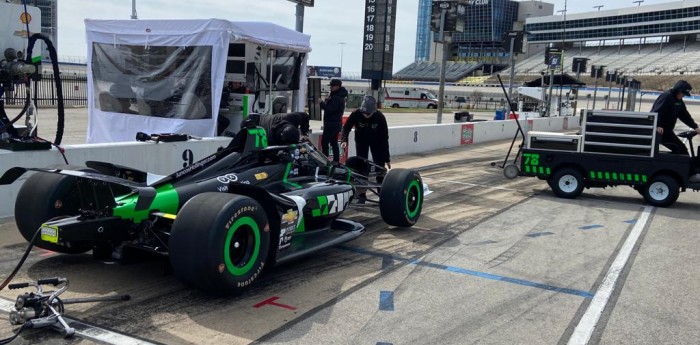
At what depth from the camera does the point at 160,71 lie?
12383mm

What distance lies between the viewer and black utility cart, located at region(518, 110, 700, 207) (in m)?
9.99

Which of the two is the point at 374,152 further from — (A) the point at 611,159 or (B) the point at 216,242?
(B) the point at 216,242

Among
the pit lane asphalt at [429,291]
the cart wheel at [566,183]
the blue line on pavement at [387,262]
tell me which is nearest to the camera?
the pit lane asphalt at [429,291]

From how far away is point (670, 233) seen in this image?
26.8 ft

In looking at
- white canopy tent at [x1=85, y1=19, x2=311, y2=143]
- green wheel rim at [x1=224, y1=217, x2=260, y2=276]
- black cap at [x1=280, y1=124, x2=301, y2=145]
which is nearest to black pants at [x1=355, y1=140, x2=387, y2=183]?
black cap at [x1=280, y1=124, x2=301, y2=145]

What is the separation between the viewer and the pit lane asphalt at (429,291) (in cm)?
434

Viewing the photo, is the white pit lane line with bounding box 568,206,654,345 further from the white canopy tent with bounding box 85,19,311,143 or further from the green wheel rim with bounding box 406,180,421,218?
the white canopy tent with bounding box 85,19,311,143

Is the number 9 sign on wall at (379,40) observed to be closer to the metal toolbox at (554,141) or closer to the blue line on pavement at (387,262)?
the metal toolbox at (554,141)

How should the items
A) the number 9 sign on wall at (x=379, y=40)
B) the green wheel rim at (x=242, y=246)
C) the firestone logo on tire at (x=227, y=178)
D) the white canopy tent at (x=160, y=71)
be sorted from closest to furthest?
1. the green wheel rim at (x=242, y=246)
2. the firestone logo on tire at (x=227, y=178)
3. the white canopy tent at (x=160, y=71)
4. the number 9 sign on wall at (x=379, y=40)

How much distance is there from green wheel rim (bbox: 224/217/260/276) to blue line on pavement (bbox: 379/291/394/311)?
1.08 meters

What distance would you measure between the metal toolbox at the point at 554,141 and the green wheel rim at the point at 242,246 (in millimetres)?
7084

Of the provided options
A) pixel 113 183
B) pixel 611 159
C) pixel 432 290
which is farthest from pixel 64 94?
pixel 432 290

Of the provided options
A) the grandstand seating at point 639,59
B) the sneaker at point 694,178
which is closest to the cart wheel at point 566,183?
the sneaker at point 694,178

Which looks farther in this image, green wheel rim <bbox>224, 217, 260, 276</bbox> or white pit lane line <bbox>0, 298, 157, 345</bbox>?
green wheel rim <bbox>224, 217, 260, 276</bbox>
